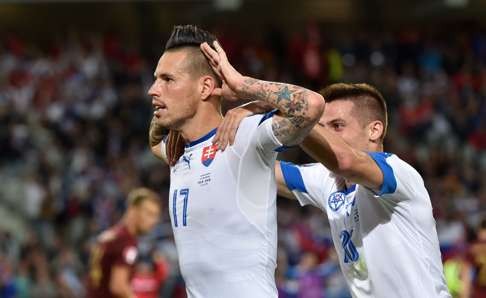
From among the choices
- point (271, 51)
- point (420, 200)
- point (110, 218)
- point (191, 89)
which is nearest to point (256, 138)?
point (191, 89)

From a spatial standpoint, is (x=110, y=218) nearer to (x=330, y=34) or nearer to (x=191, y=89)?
(x=330, y=34)

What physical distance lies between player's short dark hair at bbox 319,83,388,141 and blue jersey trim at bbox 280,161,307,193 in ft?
1.86

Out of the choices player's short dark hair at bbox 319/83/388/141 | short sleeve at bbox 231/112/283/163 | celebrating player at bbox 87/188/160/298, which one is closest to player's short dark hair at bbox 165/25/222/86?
short sleeve at bbox 231/112/283/163

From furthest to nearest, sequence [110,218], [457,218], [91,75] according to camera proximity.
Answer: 1. [91,75]
2. [110,218]
3. [457,218]

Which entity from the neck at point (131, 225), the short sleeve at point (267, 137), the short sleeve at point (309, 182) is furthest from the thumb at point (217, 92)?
the neck at point (131, 225)

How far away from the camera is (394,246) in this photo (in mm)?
4957

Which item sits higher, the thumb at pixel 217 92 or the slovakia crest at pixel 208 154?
the thumb at pixel 217 92

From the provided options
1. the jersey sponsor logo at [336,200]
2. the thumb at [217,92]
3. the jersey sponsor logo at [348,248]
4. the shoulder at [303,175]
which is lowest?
the jersey sponsor logo at [348,248]

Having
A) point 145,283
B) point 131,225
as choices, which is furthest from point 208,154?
point 145,283

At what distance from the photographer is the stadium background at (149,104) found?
15.0 m

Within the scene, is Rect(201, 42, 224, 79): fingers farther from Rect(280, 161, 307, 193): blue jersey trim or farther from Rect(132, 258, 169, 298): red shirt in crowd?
Rect(132, 258, 169, 298): red shirt in crowd

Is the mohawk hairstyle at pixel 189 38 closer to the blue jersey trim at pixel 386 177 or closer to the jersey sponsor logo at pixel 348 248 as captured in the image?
the blue jersey trim at pixel 386 177

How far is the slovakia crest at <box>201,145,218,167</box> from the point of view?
4.60 m

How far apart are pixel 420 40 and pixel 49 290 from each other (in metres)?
10.0
